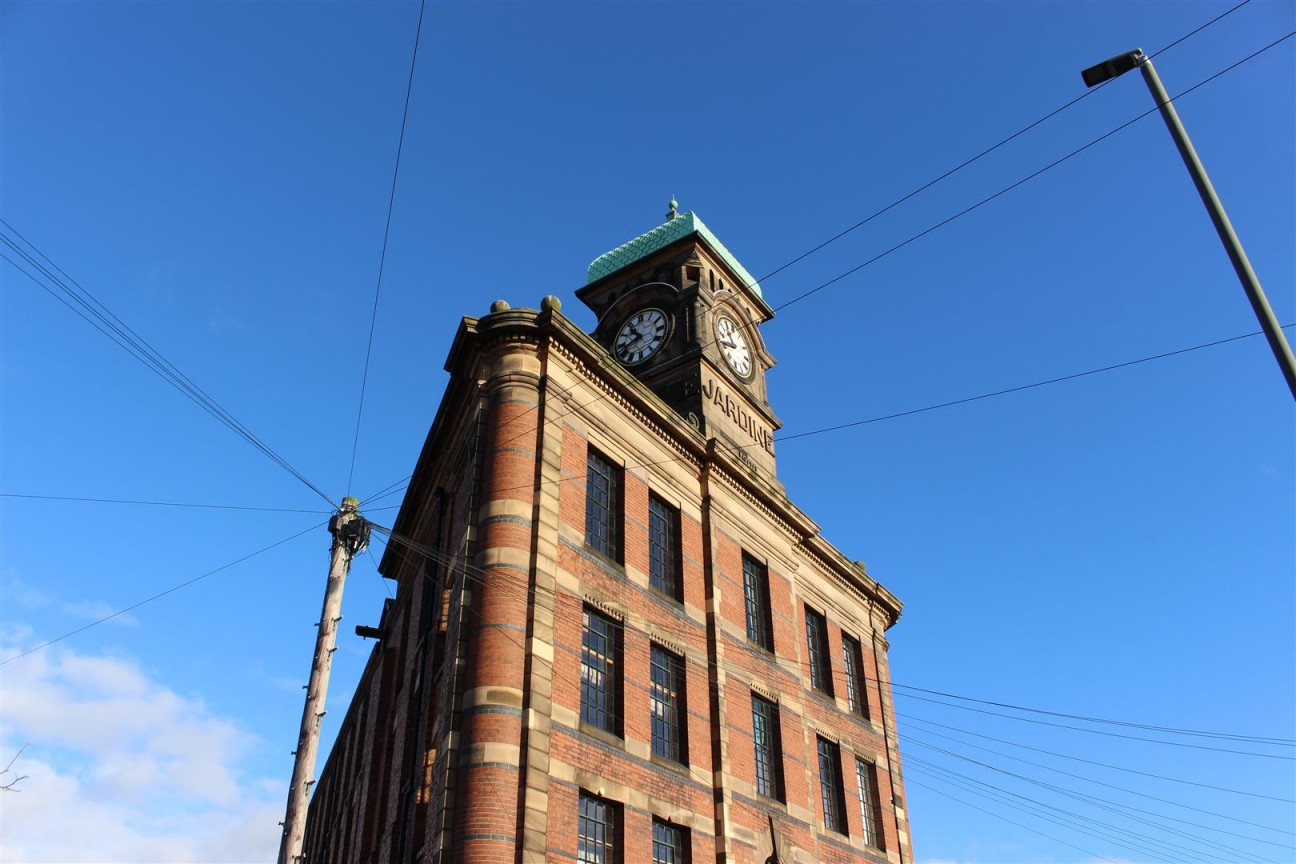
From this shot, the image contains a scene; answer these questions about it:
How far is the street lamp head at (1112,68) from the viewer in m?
14.0

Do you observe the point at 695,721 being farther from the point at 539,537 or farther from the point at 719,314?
the point at 719,314

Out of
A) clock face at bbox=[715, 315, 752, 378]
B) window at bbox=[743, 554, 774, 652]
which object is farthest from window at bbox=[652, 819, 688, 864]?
clock face at bbox=[715, 315, 752, 378]

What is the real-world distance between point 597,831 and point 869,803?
13.0m

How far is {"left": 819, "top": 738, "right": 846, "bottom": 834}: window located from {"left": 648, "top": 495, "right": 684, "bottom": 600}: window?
7469 millimetres

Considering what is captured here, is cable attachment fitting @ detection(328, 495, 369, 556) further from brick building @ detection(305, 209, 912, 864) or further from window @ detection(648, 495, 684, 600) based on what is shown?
window @ detection(648, 495, 684, 600)

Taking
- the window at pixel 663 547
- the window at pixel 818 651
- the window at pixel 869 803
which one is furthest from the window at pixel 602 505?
the window at pixel 869 803

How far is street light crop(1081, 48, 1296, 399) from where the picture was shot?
37.2ft

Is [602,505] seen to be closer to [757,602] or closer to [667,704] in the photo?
[667,704]

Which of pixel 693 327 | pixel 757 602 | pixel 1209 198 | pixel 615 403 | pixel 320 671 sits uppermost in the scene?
pixel 693 327

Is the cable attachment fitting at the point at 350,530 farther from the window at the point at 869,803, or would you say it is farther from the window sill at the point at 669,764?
the window at the point at 869,803

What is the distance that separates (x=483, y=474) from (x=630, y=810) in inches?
302

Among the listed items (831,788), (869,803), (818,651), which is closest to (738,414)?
(818,651)

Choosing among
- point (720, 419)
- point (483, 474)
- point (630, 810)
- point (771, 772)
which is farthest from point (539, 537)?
point (720, 419)

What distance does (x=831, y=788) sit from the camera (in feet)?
91.7
